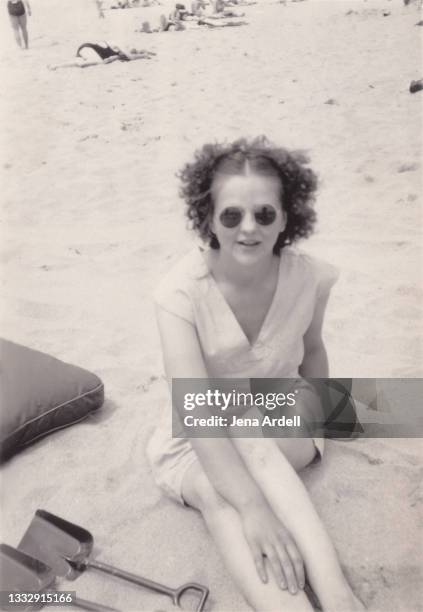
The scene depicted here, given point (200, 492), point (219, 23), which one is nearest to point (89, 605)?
point (200, 492)

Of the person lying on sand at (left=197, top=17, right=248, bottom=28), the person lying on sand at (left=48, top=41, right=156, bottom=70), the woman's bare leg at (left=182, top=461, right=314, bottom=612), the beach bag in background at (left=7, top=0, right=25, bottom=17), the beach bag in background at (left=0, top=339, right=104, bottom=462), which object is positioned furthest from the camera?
the person lying on sand at (left=48, top=41, right=156, bottom=70)

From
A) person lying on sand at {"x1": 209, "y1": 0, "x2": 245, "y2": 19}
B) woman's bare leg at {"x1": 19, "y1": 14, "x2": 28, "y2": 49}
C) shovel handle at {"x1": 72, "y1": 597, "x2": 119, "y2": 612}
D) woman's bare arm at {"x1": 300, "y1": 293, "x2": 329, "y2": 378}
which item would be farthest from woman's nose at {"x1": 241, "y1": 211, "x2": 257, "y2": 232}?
person lying on sand at {"x1": 209, "y1": 0, "x2": 245, "y2": 19}

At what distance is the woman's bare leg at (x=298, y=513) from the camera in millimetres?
963

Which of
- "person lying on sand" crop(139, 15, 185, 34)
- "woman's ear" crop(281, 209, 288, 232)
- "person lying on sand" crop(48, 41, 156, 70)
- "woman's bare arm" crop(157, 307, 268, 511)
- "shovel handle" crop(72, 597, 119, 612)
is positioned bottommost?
"shovel handle" crop(72, 597, 119, 612)

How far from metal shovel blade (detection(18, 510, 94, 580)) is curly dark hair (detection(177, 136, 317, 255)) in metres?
0.61

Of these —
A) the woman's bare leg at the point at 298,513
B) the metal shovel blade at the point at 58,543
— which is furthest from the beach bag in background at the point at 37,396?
the woman's bare leg at the point at 298,513

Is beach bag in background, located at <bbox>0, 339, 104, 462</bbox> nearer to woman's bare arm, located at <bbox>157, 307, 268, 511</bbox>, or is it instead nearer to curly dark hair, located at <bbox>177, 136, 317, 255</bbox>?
woman's bare arm, located at <bbox>157, 307, 268, 511</bbox>

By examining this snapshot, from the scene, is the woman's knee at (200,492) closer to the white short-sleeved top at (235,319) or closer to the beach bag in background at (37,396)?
the white short-sleeved top at (235,319)

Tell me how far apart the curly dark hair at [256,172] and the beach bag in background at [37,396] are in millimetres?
519

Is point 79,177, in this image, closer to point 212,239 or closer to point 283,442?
point 212,239

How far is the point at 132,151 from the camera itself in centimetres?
300

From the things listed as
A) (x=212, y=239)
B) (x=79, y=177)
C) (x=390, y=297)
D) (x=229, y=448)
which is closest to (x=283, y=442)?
(x=229, y=448)

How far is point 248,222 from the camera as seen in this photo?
3.51 feet

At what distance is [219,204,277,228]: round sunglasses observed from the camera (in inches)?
42.2
